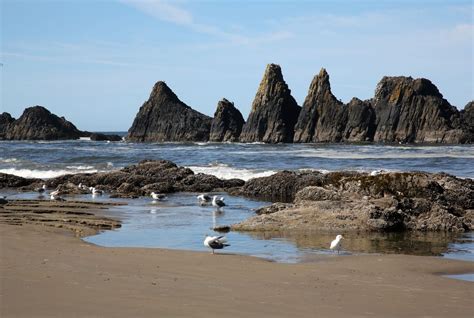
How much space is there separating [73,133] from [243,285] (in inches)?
4558

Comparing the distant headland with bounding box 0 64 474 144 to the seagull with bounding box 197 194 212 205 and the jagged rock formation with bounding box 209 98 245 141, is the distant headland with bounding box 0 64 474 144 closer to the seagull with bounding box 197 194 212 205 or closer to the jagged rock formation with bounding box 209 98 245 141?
the jagged rock formation with bounding box 209 98 245 141

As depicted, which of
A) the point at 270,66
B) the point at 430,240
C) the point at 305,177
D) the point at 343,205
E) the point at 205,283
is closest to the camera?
the point at 205,283

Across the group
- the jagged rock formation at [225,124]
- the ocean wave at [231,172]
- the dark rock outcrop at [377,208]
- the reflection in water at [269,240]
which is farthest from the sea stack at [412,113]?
the reflection in water at [269,240]

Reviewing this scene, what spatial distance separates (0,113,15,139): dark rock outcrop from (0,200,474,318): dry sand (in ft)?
370

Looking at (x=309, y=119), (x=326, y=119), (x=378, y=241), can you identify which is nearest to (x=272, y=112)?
(x=309, y=119)

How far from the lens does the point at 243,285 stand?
7961 millimetres

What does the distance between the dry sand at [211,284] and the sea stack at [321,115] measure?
83.7m

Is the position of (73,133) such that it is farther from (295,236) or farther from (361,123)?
(295,236)

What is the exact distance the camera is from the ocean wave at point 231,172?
2833 centimetres

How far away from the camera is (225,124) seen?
103 m

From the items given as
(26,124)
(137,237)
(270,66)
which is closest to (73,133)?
(26,124)

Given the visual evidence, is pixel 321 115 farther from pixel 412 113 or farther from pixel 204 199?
pixel 204 199

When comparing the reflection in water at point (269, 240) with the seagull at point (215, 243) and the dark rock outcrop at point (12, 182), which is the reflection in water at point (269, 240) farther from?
the dark rock outcrop at point (12, 182)

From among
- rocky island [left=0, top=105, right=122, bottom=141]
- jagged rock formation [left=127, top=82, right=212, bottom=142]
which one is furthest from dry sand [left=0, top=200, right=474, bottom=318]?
rocky island [left=0, top=105, right=122, bottom=141]
